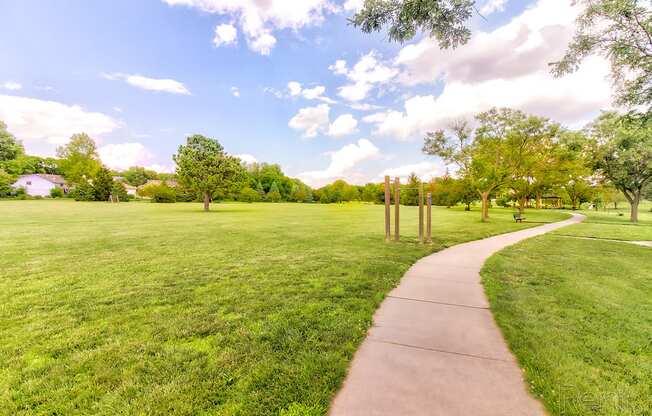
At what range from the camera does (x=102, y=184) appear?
4903 centimetres

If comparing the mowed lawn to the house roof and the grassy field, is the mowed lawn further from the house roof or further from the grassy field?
the house roof

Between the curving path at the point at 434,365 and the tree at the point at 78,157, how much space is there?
240ft

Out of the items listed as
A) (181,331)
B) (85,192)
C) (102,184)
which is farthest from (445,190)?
(85,192)

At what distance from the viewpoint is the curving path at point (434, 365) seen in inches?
81.8

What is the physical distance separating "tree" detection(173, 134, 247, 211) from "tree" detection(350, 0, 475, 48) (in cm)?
2634

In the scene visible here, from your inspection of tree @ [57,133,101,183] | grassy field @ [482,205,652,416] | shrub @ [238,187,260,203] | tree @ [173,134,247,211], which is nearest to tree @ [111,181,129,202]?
tree @ [57,133,101,183]

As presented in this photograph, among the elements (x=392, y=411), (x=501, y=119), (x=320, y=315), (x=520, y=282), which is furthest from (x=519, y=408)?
(x=501, y=119)

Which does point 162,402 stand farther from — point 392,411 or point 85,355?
point 392,411

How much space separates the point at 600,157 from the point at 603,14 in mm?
20273

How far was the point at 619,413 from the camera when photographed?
2037 mm

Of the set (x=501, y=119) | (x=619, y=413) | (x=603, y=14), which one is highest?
(x=501, y=119)

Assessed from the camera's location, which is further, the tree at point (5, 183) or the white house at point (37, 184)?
the white house at point (37, 184)

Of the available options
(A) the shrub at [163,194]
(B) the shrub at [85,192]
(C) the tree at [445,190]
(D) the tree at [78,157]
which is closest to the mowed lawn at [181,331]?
(C) the tree at [445,190]

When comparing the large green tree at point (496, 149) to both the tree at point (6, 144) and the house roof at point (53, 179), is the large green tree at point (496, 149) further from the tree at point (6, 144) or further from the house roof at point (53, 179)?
the house roof at point (53, 179)
